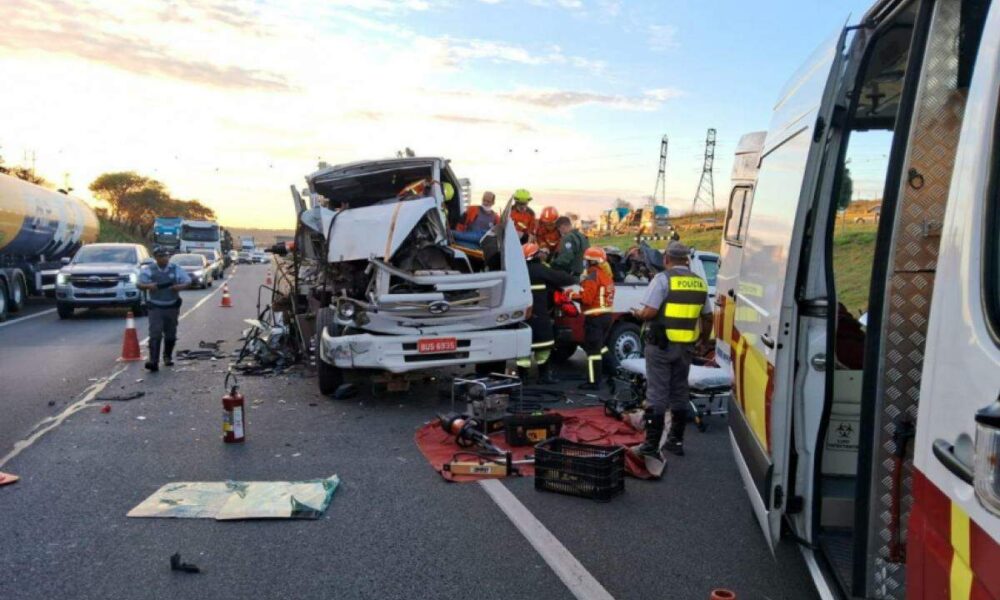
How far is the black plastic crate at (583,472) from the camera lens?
5.27 metres

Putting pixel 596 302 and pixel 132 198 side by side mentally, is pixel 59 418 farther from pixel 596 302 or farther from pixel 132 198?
pixel 132 198

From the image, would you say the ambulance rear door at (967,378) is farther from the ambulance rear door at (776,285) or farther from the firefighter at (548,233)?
the firefighter at (548,233)

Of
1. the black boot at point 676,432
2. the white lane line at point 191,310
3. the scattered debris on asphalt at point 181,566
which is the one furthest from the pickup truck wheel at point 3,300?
the black boot at point 676,432

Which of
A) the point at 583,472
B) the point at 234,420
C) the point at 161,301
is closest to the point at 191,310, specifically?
the point at 161,301

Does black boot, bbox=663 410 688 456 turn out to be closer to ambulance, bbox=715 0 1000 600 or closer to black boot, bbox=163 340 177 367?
ambulance, bbox=715 0 1000 600

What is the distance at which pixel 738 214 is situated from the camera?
5.32m

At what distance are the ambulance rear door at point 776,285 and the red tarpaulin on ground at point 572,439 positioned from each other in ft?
6.10

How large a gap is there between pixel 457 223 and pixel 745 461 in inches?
246

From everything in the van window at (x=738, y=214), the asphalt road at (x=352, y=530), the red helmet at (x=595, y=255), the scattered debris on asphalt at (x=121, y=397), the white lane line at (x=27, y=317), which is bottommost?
the white lane line at (x=27, y=317)

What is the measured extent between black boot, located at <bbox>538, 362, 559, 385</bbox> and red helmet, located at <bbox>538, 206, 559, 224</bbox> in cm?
213

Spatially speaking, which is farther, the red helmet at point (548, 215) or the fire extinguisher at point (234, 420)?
the red helmet at point (548, 215)

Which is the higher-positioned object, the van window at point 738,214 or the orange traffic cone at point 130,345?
the van window at point 738,214

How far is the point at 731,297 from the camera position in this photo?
4957 mm

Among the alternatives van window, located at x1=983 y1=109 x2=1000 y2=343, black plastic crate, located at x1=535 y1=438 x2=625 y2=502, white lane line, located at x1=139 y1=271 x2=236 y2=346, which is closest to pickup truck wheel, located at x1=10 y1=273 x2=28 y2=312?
white lane line, located at x1=139 y1=271 x2=236 y2=346
